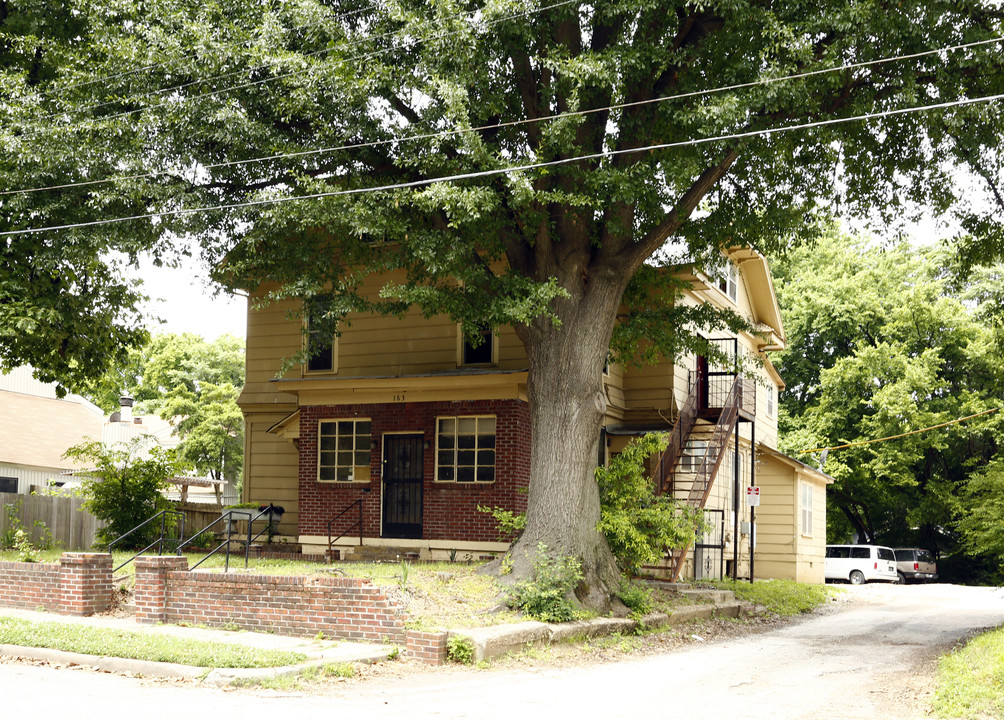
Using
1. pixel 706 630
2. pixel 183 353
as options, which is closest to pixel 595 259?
pixel 706 630

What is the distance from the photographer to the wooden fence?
20656mm

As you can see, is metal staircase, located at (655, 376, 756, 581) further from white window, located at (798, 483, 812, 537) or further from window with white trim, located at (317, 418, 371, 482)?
white window, located at (798, 483, 812, 537)

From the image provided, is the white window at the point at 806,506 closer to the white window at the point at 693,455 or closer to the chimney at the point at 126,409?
the white window at the point at 693,455

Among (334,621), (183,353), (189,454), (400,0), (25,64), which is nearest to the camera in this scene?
(334,621)

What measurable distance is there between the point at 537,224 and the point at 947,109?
245 inches

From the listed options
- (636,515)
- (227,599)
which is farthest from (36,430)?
(636,515)

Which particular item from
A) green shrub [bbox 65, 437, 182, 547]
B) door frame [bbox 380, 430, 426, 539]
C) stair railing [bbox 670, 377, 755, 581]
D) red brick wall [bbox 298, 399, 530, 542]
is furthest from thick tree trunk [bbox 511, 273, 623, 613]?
green shrub [bbox 65, 437, 182, 547]

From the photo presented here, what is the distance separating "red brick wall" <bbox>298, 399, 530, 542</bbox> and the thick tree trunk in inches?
158

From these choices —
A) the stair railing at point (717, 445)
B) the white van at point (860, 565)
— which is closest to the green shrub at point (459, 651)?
the stair railing at point (717, 445)

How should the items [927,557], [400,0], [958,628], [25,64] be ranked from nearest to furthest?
[400,0] < [958,628] < [25,64] < [927,557]

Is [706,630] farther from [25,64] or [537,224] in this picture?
[25,64]

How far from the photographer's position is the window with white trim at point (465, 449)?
2031 centimetres

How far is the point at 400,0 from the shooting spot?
14.0 m

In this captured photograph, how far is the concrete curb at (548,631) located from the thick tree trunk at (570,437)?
0.58m
